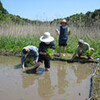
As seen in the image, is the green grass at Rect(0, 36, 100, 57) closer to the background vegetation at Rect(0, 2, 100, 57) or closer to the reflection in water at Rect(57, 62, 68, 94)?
the background vegetation at Rect(0, 2, 100, 57)

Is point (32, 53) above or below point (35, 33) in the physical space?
below

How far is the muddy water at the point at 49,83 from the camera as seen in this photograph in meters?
3.50

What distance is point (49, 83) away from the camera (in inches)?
169

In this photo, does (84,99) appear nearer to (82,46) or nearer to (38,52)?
(38,52)

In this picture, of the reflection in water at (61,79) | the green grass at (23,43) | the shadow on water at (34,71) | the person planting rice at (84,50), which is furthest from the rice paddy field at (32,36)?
the shadow on water at (34,71)

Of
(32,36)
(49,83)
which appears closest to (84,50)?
(49,83)

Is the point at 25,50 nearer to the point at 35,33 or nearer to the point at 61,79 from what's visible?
the point at 61,79

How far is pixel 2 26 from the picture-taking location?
1059cm

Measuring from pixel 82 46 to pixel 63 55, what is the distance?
98cm

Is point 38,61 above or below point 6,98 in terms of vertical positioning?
above

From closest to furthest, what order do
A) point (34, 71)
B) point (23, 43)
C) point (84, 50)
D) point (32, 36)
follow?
point (34, 71)
point (84, 50)
point (23, 43)
point (32, 36)

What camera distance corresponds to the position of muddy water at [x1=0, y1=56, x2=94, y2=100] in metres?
3.50

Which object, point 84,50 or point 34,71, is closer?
point 34,71

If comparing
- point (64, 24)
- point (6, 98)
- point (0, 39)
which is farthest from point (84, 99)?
point (0, 39)
